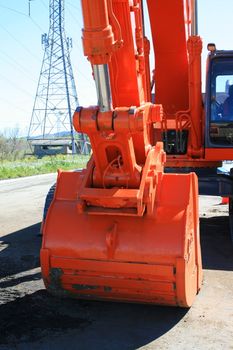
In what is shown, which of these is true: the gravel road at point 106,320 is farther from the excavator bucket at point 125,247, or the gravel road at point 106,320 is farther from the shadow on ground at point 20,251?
the excavator bucket at point 125,247

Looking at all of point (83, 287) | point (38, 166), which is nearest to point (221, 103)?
point (83, 287)

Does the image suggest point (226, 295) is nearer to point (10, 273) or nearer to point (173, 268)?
point (173, 268)

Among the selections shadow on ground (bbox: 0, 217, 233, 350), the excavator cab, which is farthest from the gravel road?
the excavator cab

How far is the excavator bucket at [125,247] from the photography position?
4.14 metres

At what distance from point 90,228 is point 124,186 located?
482mm

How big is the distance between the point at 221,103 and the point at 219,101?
0.14 feet

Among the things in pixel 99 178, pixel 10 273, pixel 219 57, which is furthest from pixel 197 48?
pixel 10 273

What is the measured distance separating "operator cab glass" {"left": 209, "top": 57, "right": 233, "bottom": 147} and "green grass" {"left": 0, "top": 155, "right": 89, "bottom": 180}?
64.3 feet

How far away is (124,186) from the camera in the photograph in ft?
14.4

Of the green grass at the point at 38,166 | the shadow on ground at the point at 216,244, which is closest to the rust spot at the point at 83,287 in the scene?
the shadow on ground at the point at 216,244

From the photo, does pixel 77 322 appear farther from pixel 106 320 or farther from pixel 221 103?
pixel 221 103

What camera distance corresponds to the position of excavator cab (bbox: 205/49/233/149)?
7359 mm

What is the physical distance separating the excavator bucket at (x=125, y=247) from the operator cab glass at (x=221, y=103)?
3079 mm

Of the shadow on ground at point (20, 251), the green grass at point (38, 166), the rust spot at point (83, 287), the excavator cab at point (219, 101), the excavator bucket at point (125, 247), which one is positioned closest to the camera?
the excavator bucket at point (125, 247)
